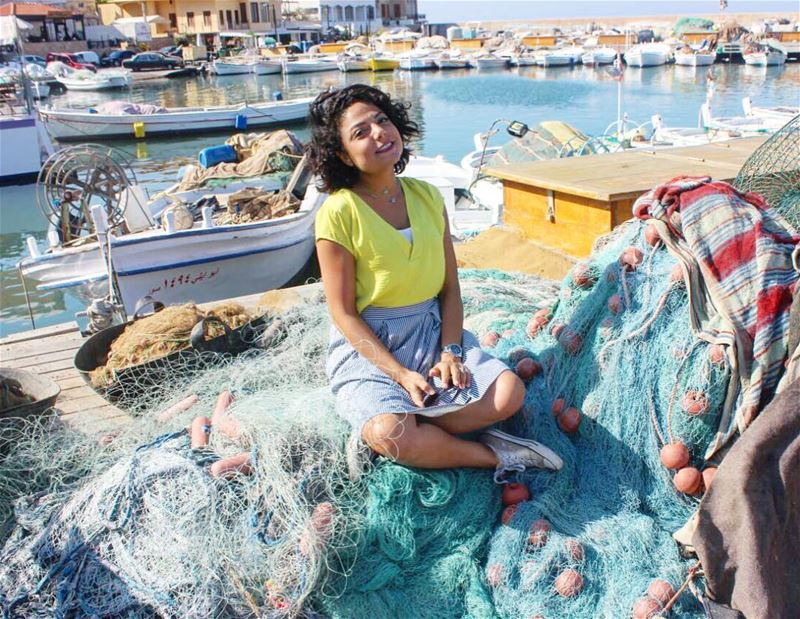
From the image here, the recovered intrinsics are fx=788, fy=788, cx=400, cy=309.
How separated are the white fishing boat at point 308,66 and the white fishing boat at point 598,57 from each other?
612 inches

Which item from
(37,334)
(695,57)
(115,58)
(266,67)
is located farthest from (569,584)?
(115,58)

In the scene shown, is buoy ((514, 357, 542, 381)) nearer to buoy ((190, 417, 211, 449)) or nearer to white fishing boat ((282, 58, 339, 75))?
buoy ((190, 417, 211, 449))

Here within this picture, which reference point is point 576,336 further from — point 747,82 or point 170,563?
point 747,82

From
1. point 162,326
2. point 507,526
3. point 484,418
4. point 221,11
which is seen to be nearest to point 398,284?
point 484,418

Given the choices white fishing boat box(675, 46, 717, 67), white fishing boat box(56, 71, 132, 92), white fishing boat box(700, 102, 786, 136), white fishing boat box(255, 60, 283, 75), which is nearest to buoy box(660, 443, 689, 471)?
white fishing boat box(700, 102, 786, 136)

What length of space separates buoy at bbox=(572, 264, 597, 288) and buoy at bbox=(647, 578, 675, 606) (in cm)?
122

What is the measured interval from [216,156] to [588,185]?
8.86 m

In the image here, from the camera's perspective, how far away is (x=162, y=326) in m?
4.16

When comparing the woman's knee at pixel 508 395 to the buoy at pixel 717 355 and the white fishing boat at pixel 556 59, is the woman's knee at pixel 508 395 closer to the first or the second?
the buoy at pixel 717 355

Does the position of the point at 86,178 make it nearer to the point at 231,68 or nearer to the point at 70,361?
the point at 70,361

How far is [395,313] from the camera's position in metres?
2.90

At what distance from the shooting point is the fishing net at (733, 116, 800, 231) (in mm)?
3562

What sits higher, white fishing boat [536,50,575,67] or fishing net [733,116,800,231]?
fishing net [733,116,800,231]

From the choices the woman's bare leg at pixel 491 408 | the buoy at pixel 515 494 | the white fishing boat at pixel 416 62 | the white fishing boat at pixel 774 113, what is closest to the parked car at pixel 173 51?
the white fishing boat at pixel 416 62
